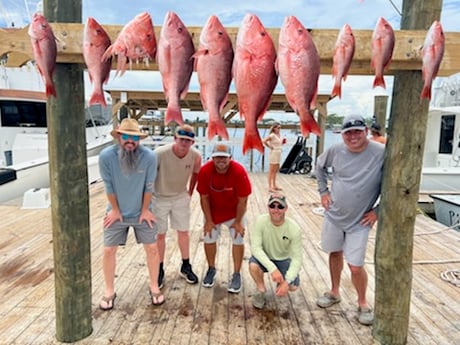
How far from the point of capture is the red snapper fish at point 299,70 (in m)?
1.34

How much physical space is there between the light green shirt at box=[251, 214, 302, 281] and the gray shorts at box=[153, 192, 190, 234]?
70cm

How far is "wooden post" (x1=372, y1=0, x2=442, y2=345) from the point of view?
193 cm

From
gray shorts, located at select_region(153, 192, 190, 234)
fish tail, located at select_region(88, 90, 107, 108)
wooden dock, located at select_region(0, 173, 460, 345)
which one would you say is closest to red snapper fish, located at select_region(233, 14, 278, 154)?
fish tail, located at select_region(88, 90, 107, 108)

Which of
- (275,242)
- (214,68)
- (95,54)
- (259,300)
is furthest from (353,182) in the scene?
(95,54)

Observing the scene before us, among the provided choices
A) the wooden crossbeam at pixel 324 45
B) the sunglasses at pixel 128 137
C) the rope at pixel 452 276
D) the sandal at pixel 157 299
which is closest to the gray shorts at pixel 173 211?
the sandal at pixel 157 299

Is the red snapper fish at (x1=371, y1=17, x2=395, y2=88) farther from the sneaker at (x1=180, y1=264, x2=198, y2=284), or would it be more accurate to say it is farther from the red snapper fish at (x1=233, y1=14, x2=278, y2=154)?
the sneaker at (x1=180, y1=264, x2=198, y2=284)

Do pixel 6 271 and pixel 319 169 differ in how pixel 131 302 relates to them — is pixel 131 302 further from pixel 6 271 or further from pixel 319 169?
pixel 319 169

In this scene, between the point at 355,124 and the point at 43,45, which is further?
the point at 355,124

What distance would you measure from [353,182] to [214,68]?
4.68ft

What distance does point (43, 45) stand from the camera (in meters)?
1.50

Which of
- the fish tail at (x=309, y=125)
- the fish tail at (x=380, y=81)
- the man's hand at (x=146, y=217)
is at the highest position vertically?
the fish tail at (x=380, y=81)

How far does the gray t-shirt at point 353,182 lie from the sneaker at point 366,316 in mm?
623

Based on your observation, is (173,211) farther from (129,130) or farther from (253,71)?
(253,71)

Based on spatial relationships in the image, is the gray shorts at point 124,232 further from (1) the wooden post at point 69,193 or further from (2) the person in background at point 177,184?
(2) the person in background at point 177,184
